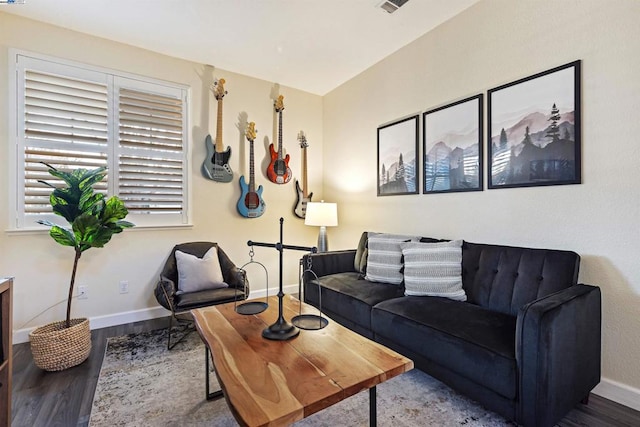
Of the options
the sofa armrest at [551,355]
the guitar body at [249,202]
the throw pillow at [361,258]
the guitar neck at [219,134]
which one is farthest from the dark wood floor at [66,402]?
the guitar neck at [219,134]

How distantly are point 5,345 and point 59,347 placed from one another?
0.88 meters

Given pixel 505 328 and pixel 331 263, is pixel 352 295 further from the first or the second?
pixel 505 328

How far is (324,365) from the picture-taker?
3.94ft

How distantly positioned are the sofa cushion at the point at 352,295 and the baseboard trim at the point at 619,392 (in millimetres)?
1264

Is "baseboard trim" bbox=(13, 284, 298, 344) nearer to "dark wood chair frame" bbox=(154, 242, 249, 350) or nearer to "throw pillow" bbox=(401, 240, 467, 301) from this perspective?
"dark wood chair frame" bbox=(154, 242, 249, 350)

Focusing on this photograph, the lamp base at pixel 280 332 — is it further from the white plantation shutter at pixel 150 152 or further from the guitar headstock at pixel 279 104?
the guitar headstock at pixel 279 104

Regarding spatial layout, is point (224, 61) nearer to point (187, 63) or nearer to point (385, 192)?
point (187, 63)

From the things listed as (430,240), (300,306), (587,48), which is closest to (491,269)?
(430,240)

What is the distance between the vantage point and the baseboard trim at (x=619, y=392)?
1677 millimetres

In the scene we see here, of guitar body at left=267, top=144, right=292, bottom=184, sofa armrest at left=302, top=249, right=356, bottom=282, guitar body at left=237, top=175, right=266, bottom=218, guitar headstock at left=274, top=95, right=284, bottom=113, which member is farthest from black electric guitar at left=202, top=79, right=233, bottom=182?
sofa armrest at left=302, top=249, right=356, bottom=282

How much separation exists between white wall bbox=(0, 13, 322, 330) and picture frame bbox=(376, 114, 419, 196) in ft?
3.84

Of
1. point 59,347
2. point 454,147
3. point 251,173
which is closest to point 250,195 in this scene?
point 251,173

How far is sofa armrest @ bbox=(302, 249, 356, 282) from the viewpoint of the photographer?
9.83 ft

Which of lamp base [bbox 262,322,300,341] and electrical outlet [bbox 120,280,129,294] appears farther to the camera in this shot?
electrical outlet [bbox 120,280,129,294]
